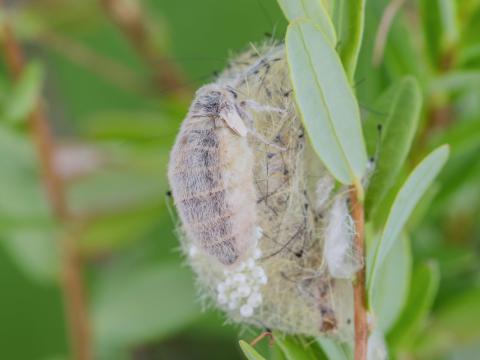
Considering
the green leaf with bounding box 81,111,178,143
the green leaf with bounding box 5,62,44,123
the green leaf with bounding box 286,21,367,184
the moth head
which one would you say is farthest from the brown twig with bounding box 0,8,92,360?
the green leaf with bounding box 286,21,367,184

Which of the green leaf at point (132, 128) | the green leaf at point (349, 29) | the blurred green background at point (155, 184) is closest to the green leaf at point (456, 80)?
the blurred green background at point (155, 184)

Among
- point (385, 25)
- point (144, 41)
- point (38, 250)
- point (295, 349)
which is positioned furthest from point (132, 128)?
point (295, 349)

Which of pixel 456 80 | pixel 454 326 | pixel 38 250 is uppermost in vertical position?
pixel 38 250

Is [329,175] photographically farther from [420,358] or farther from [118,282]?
[118,282]

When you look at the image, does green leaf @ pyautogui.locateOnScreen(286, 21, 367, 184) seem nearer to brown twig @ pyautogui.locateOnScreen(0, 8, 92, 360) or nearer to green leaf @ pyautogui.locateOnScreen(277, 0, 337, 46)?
green leaf @ pyautogui.locateOnScreen(277, 0, 337, 46)

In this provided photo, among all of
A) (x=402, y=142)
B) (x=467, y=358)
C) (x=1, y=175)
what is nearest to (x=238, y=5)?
(x=1, y=175)

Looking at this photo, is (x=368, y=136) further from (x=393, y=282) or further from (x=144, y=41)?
(x=144, y=41)
